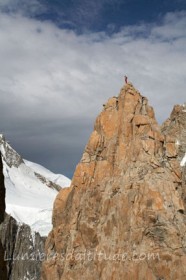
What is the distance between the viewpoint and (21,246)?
417ft

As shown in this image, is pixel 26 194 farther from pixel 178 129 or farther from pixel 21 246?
pixel 178 129

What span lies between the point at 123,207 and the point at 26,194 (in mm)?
103850

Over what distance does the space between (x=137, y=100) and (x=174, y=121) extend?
21682mm

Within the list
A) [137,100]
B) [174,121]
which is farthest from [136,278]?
[174,121]

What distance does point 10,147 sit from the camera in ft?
648

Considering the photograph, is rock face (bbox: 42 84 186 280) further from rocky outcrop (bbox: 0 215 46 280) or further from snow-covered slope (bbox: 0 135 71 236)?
snow-covered slope (bbox: 0 135 71 236)

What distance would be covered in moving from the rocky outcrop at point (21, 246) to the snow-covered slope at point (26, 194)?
3.66 metres

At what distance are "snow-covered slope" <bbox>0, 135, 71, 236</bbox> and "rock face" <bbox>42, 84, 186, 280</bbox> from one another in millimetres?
53714

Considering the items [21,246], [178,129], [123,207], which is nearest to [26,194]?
[21,246]

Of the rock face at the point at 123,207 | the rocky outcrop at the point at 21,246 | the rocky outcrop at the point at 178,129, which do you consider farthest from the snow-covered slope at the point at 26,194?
the rock face at the point at 123,207

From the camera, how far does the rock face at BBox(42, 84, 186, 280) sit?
62.3 meters

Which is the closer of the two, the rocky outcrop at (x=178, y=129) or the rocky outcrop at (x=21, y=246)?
the rocky outcrop at (x=178, y=129)

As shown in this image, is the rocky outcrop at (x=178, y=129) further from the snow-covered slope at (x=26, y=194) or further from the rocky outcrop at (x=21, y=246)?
the snow-covered slope at (x=26, y=194)

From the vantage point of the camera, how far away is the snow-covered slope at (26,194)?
131 meters
